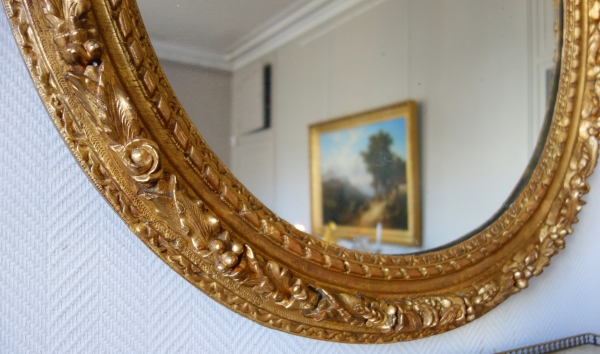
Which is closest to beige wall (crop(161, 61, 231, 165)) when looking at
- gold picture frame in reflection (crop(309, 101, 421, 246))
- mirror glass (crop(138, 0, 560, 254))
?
mirror glass (crop(138, 0, 560, 254))

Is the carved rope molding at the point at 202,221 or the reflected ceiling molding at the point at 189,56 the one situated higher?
the reflected ceiling molding at the point at 189,56

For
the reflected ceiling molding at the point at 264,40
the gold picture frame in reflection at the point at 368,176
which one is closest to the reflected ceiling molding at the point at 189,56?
the reflected ceiling molding at the point at 264,40

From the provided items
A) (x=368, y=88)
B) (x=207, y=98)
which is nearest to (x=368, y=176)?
A: (x=368, y=88)

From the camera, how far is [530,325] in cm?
74

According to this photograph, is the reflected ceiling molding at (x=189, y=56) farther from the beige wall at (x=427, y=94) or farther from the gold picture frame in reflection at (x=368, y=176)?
the gold picture frame in reflection at (x=368, y=176)

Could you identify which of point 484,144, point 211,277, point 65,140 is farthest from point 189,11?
point 484,144

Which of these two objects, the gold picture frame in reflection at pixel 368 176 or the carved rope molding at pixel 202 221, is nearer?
the carved rope molding at pixel 202 221

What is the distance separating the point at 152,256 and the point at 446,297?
417mm

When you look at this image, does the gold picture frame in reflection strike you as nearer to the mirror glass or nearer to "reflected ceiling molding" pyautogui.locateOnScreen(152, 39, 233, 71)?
the mirror glass

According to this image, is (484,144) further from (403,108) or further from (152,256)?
(152,256)

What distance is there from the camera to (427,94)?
0.60 meters

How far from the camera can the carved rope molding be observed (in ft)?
1.21

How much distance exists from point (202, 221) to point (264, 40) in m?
0.21

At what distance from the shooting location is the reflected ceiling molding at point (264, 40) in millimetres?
422
